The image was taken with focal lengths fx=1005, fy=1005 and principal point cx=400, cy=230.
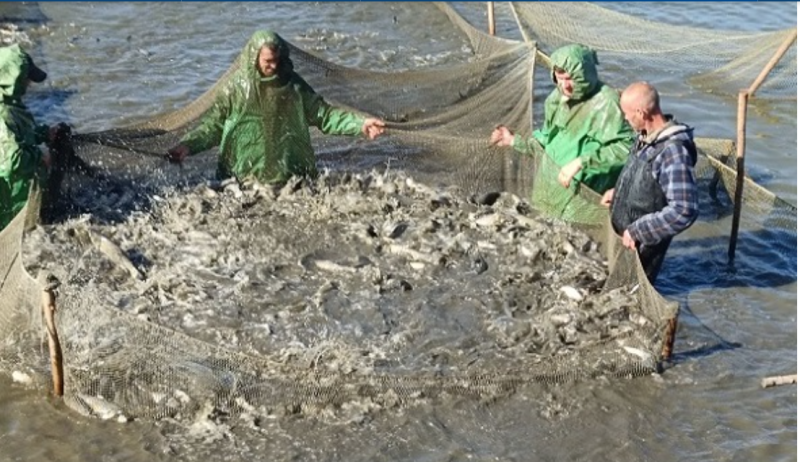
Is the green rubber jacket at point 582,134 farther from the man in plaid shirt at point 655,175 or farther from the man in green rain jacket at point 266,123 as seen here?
the man in green rain jacket at point 266,123

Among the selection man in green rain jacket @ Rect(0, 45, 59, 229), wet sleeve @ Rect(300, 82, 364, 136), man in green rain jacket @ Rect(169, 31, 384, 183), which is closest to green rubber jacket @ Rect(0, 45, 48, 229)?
man in green rain jacket @ Rect(0, 45, 59, 229)

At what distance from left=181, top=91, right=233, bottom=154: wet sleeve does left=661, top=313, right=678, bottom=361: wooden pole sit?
4413 millimetres

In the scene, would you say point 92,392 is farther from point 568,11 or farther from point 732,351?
point 568,11

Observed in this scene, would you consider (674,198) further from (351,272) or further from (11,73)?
(11,73)

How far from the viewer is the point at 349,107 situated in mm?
10172

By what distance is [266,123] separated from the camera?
9.27 meters

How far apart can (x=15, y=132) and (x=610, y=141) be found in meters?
4.91

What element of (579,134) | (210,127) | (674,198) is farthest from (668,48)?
(210,127)

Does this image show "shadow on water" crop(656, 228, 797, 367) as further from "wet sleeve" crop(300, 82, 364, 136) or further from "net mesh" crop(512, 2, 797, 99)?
"net mesh" crop(512, 2, 797, 99)

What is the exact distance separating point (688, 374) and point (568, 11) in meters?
8.13

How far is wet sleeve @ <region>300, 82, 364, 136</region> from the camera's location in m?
9.42

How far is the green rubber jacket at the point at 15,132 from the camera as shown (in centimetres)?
794

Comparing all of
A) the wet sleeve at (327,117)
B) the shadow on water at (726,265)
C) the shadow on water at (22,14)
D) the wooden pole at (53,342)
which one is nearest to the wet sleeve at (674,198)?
the shadow on water at (726,265)

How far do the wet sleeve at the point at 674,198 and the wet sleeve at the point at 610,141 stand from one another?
108cm
